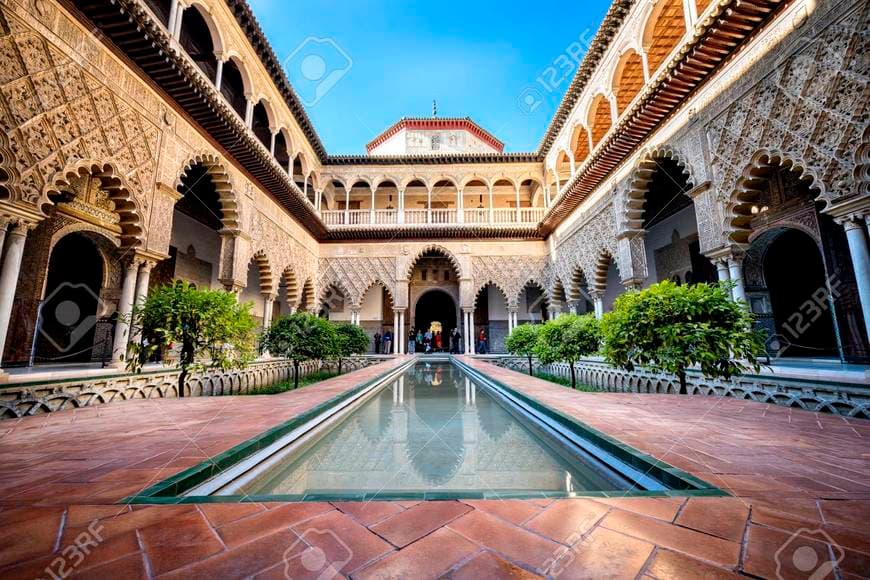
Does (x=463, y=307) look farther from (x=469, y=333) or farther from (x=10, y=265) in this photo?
(x=10, y=265)

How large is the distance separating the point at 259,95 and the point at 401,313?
24.8 ft

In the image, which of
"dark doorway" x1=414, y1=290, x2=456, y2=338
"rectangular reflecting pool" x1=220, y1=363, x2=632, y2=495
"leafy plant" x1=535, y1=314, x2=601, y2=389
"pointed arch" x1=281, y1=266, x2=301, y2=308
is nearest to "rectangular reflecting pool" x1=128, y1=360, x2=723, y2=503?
"rectangular reflecting pool" x1=220, y1=363, x2=632, y2=495

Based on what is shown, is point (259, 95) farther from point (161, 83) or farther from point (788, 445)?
point (788, 445)

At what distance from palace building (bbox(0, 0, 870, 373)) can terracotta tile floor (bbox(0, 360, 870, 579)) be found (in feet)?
11.4

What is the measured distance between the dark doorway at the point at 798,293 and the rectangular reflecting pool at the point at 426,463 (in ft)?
27.9

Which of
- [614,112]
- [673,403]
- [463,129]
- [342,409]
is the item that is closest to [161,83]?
[342,409]

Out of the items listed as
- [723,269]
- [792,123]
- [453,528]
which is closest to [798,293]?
[723,269]

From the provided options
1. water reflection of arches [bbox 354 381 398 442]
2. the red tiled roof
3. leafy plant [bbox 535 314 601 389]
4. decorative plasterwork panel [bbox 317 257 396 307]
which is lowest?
water reflection of arches [bbox 354 381 398 442]

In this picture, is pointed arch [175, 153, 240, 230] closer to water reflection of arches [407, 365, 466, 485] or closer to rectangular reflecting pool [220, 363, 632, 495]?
water reflection of arches [407, 365, 466, 485]

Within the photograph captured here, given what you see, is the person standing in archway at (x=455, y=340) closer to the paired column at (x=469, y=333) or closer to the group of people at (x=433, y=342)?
the group of people at (x=433, y=342)

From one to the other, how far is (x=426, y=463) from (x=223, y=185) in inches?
298

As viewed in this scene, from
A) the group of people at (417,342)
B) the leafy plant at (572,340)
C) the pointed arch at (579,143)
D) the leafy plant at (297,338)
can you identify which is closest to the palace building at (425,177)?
the pointed arch at (579,143)

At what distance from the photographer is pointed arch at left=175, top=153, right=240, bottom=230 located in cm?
678

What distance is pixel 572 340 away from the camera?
5805 millimetres
